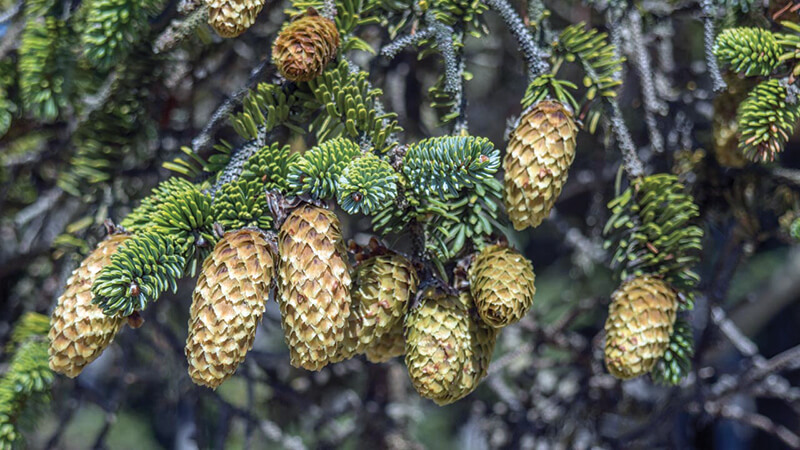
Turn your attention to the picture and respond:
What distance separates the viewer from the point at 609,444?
5.26 feet

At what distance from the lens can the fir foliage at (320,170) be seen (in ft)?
2.59

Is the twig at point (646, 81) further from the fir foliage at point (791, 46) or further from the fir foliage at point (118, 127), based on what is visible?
the fir foliage at point (118, 127)

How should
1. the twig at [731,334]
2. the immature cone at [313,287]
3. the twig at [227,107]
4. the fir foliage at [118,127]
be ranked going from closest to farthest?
the immature cone at [313,287]
the twig at [227,107]
the fir foliage at [118,127]
the twig at [731,334]

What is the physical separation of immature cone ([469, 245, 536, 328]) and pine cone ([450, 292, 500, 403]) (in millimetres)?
29

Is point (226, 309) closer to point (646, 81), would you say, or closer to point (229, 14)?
point (229, 14)

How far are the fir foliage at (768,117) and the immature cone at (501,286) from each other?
358 millimetres

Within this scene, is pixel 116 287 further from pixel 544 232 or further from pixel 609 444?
pixel 544 232

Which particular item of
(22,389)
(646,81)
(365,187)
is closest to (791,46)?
(646,81)

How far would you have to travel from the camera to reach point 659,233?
975 mm

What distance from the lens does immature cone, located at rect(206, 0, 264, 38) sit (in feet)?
2.74

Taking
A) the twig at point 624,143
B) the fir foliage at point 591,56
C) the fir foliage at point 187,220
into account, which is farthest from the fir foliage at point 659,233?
the fir foliage at point 187,220

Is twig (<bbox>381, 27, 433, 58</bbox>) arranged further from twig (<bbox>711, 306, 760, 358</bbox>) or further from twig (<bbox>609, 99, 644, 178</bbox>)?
twig (<bbox>711, 306, 760, 358</bbox>)

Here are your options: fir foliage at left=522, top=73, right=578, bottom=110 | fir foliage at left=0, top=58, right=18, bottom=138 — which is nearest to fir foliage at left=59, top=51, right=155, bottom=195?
fir foliage at left=0, top=58, right=18, bottom=138

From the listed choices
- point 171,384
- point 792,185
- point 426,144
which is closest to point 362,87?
point 426,144
